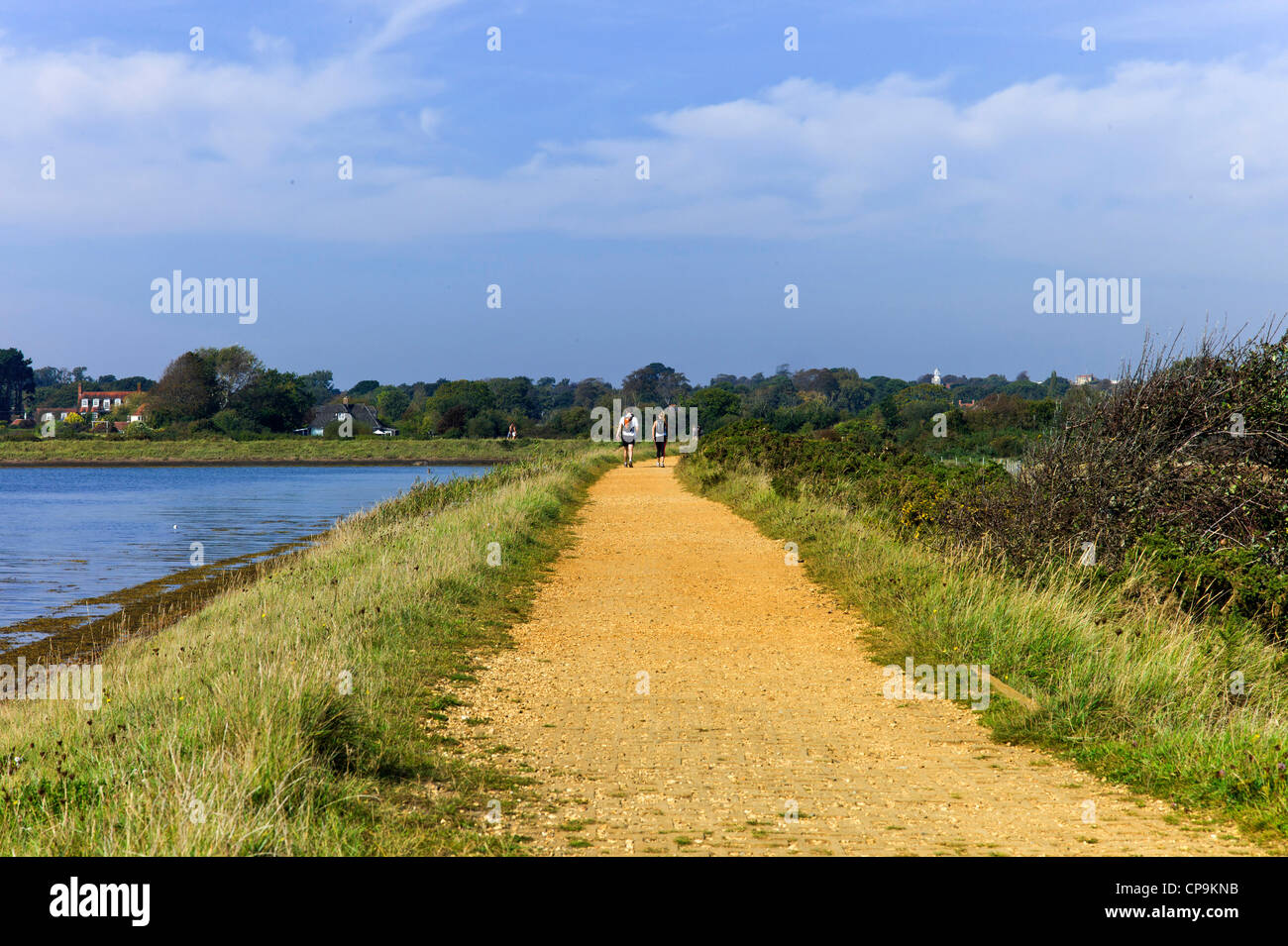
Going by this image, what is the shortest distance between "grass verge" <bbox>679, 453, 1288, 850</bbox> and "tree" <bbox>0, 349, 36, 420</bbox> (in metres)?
141

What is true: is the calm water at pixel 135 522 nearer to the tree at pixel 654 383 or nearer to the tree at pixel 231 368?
the tree at pixel 231 368

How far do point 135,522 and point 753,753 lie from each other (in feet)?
90.9

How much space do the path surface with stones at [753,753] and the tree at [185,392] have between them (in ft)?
284

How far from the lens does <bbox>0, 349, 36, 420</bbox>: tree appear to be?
128m

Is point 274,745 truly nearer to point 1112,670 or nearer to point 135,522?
point 1112,670

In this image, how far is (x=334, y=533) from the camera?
2075cm

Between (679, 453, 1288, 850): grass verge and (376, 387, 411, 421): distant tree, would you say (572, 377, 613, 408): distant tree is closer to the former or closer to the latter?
(376, 387, 411, 421): distant tree

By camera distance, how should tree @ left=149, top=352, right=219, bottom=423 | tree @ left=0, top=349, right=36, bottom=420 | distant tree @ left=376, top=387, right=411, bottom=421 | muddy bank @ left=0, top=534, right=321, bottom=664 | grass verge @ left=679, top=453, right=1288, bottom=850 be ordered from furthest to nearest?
distant tree @ left=376, top=387, right=411, bottom=421
tree @ left=0, top=349, right=36, bottom=420
tree @ left=149, top=352, right=219, bottom=423
muddy bank @ left=0, top=534, right=321, bottom=664
grass verge @ left=679, top=453, right=1288, bottom=850

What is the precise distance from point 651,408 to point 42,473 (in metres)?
36.6

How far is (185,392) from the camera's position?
90000 mm

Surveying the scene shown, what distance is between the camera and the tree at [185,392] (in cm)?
8862

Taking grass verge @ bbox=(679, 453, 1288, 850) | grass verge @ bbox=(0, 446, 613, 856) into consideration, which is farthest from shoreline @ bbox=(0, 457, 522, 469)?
grass verge @ bbox=(679, 453, 1288, 850)
